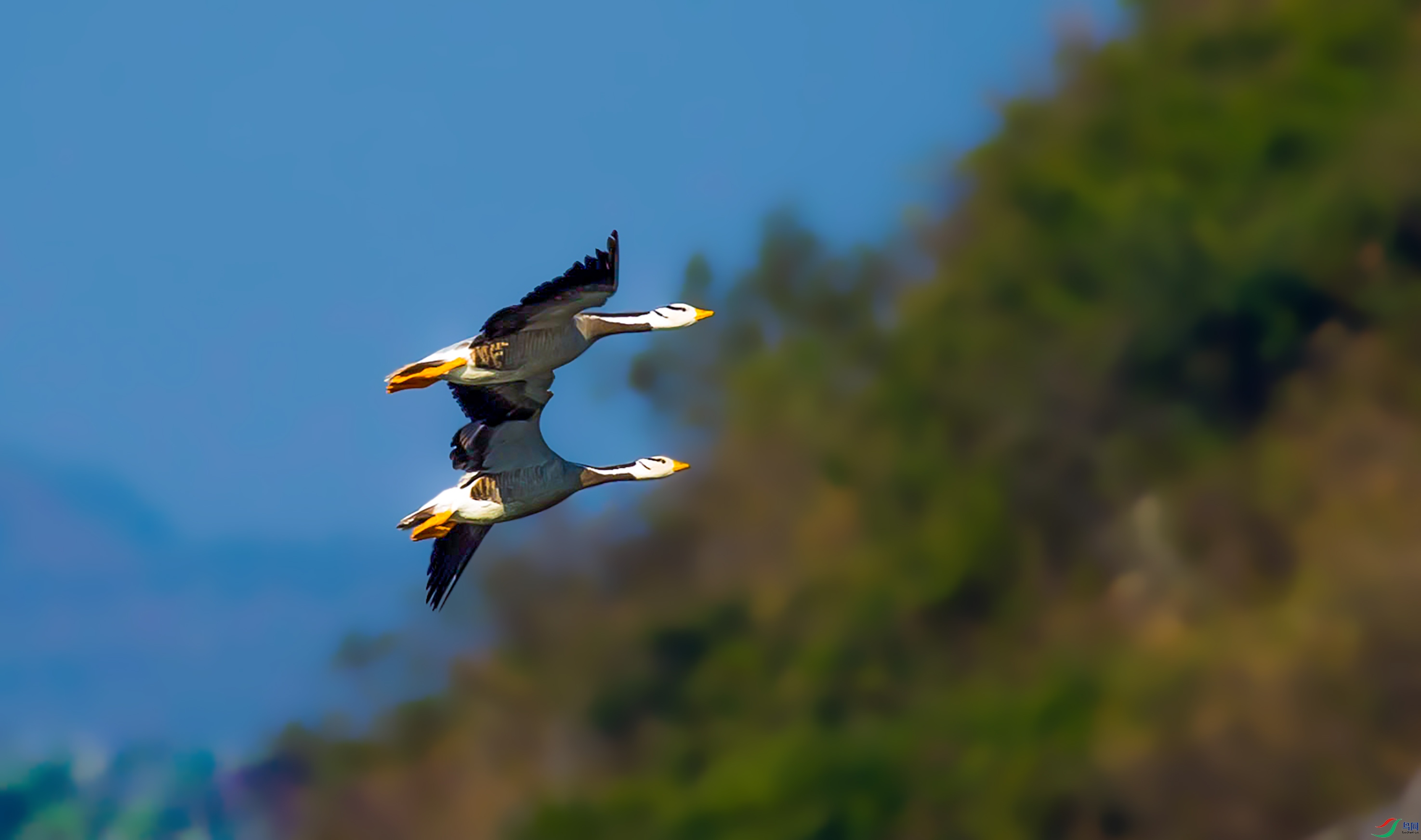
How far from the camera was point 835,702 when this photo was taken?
31.4 feet

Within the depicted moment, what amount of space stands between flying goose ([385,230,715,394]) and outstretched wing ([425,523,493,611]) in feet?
2.96

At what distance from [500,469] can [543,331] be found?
2.63 ft

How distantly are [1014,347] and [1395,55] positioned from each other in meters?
2.75

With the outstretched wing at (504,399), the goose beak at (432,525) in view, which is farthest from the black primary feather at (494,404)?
the goose beak at (432,525)

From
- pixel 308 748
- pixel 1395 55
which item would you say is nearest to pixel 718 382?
pixel 308 748

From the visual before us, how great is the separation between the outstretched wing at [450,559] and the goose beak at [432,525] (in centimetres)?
38

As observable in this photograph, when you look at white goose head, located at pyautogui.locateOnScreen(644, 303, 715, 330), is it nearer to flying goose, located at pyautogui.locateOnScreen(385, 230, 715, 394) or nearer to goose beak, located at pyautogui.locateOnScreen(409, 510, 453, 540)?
flying goose, located at pyautogui.locateOnScreen(385, 230, 715, 394)

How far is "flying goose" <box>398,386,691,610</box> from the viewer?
7070 mm

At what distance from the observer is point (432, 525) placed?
280 inches

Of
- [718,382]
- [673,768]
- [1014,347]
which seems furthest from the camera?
[1014,347]

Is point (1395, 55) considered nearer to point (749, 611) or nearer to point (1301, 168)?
point (1301, 168)

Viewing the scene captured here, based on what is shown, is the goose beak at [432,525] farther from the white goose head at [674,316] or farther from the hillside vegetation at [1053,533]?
the hillside vegetation at [1053,533]

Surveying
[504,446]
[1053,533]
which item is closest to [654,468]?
[504,446]

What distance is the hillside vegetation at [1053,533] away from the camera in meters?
9.16
